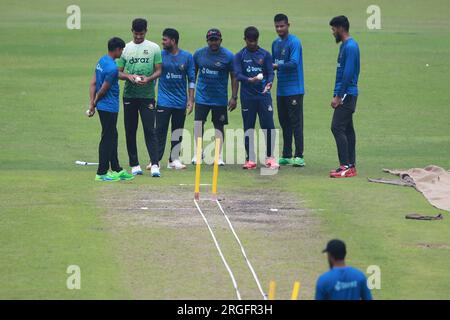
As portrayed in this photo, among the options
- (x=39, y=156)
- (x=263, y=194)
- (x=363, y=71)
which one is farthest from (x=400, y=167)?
(x=363, y=71)

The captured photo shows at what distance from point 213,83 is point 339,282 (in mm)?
10474

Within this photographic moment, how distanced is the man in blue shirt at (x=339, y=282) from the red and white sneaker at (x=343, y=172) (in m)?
9.18

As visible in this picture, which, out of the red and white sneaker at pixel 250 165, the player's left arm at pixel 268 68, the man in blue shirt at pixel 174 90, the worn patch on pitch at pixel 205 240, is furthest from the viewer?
the red and white sneaker at pixel 250 165

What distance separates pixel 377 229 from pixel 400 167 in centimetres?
505

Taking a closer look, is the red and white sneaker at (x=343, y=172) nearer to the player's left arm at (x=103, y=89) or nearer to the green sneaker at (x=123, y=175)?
the green sneaker at (x=123, y=175)

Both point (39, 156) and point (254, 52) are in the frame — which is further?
point (39, 156)

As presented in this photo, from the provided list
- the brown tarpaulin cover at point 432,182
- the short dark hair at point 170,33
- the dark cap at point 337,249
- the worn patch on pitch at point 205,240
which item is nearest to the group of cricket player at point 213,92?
the short dark hair at point 170,33

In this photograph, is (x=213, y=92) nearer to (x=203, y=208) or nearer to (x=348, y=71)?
(x=348, y=71)

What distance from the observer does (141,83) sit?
779 inches

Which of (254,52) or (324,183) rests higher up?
(254,52)

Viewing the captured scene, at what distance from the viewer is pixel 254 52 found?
2108cm

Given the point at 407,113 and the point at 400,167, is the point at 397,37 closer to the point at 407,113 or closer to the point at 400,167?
the point at 407,113

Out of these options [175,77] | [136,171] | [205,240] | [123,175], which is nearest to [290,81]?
[175,77]

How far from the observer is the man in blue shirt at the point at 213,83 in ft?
69.2
